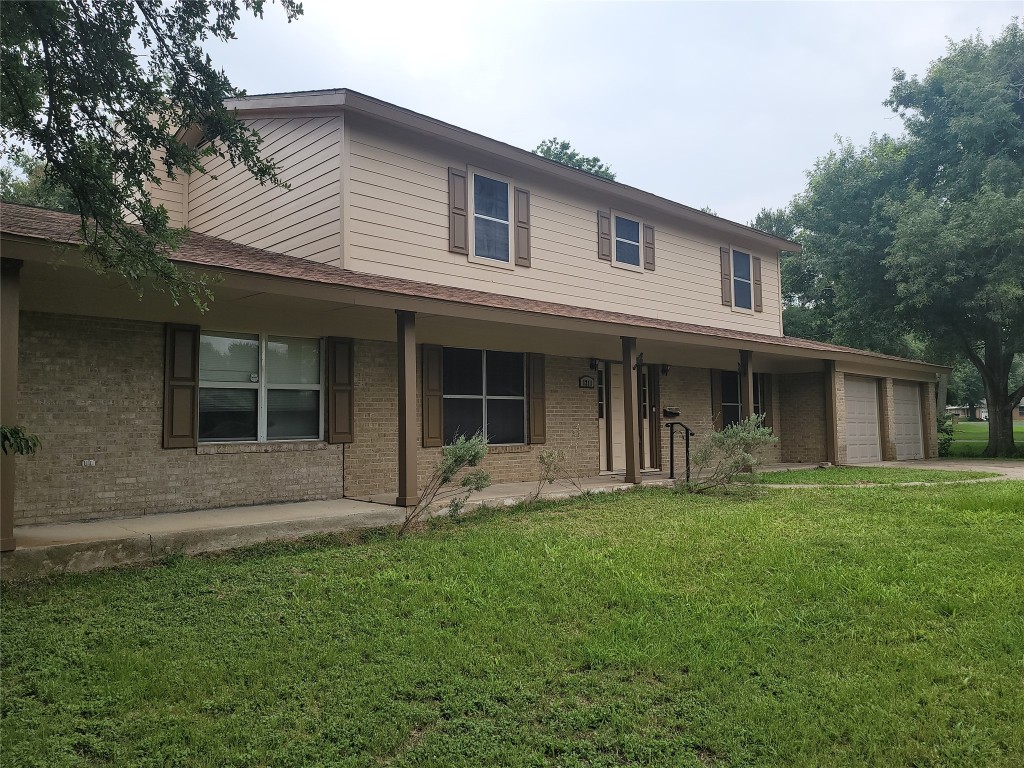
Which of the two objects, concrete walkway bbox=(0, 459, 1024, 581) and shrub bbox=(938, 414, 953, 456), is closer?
concrete walkway bbox=(0, 459, 1024, 581)

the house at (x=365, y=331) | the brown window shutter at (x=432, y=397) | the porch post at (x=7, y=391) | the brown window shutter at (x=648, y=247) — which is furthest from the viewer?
the brown window shutter at (x=648, y=247)

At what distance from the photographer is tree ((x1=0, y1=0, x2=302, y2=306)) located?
4.42 metres

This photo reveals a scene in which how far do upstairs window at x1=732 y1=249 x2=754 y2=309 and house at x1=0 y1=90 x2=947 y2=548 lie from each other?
377mm

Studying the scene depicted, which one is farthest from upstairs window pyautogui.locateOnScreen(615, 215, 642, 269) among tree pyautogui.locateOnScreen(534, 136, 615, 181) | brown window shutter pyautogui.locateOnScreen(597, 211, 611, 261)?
tree pyautogui.locateOnScreen(534, 136, 615, 181)

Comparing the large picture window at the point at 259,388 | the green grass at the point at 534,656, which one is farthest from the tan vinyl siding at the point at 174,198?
the green grass at the point at 534,656

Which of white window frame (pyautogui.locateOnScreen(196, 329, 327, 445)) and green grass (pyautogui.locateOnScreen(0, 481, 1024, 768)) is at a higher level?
white window frame (pyautogui.locateOnScreen(196, 329, 327, 445))

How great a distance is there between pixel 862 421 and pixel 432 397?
10921 millimetres

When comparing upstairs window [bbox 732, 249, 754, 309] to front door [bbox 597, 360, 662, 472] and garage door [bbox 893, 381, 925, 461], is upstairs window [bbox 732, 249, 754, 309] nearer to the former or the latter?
front door [bbox 597, 360, 662, 472]

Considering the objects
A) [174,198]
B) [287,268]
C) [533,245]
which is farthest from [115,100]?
[174,198]

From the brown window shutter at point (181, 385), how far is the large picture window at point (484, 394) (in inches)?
134

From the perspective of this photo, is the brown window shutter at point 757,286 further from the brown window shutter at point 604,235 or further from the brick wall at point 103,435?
the brick wall at point 103,435

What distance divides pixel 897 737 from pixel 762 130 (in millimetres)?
30552

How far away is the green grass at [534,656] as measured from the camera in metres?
3.21

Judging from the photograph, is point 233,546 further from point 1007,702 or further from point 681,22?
point 681,22
